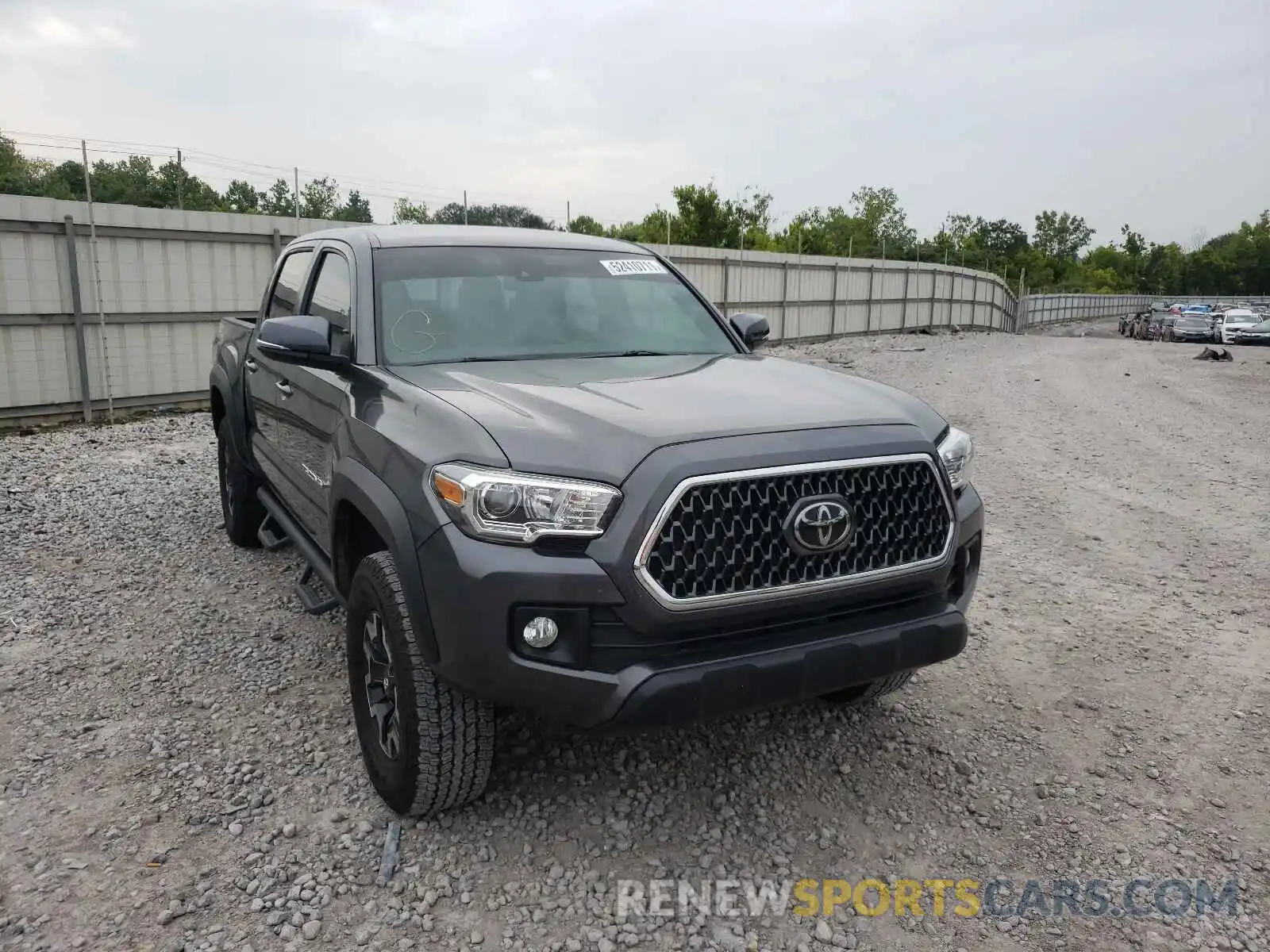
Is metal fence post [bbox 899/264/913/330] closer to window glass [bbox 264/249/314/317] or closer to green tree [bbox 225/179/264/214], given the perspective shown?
green tree [bbox 225/179/264/214]

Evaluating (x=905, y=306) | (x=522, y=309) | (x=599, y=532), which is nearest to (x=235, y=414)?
(x=522, y=309)

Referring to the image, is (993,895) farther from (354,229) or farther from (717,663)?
(354,229)

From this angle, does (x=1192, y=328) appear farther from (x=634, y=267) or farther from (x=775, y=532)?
(x=775, y=532)

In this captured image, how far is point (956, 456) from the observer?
10.1ft

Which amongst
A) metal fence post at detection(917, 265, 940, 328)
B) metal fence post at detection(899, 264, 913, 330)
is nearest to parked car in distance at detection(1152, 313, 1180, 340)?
metal fence post at detection(917, 265, 940, 328)

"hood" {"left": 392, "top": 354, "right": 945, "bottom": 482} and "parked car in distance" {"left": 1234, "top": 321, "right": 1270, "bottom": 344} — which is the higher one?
"hood" {"left": 392, "top": 354, "right": 945, "bottom": 482}

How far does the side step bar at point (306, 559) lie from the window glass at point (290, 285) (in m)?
0.96

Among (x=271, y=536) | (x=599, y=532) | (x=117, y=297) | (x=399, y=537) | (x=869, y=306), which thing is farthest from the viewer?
(x=869, y=306)

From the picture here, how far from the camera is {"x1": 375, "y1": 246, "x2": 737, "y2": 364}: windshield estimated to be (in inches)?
140

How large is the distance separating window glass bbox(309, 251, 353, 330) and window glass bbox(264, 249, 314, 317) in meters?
0.25

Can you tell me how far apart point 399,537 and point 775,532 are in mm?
1036

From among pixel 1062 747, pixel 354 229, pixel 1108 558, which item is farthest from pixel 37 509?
pixel 1108 558

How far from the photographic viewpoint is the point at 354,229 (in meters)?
4.11

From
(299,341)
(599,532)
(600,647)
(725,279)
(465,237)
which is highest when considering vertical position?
(725,279)
